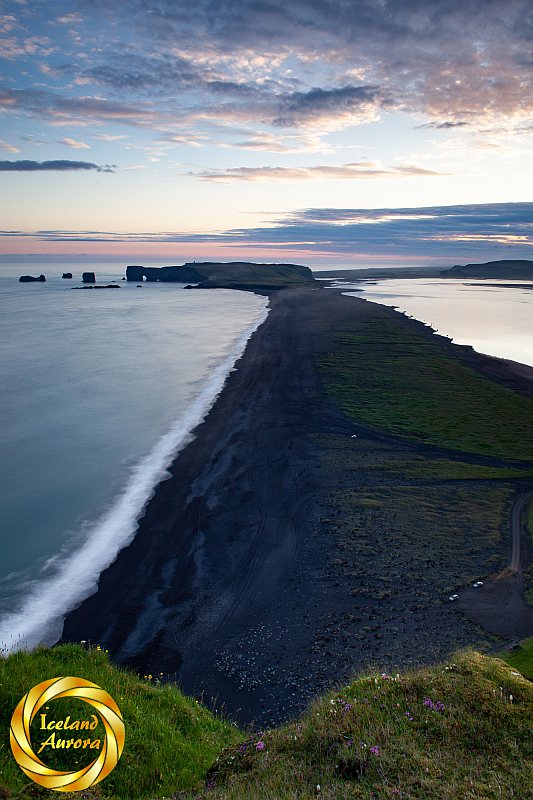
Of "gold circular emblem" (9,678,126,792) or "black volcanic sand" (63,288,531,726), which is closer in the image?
"gold circular emblem" (9,678,126,792)

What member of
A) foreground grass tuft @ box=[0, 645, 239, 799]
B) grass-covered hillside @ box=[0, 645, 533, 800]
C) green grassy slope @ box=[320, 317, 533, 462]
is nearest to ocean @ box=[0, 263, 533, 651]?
foreground grass tuft @ box=[0, 645, 239, 799]

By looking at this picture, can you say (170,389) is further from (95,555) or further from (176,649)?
(176,649)

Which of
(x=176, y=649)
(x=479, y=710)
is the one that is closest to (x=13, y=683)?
(x=176, y=649)

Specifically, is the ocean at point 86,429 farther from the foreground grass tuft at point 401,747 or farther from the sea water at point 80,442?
the foreground grass tuft at point 401,747

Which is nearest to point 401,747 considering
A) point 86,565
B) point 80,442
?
point 86,565

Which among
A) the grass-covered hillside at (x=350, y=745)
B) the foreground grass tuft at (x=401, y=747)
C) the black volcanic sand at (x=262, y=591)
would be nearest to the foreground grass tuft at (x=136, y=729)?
the grass-covered hillside at (x=350, y=745)

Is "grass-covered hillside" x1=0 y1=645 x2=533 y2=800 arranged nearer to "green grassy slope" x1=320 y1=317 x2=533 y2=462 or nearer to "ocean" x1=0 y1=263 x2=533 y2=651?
"ocean" x1=0 y1=263 x2=533 y2=651

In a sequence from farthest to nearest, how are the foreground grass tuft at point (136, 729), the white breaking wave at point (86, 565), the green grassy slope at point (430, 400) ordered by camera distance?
the green grassy slope at point (430, 400)
the white breaking wave at point (86, 565)
the foreground grass tuft at point (136, 729)
